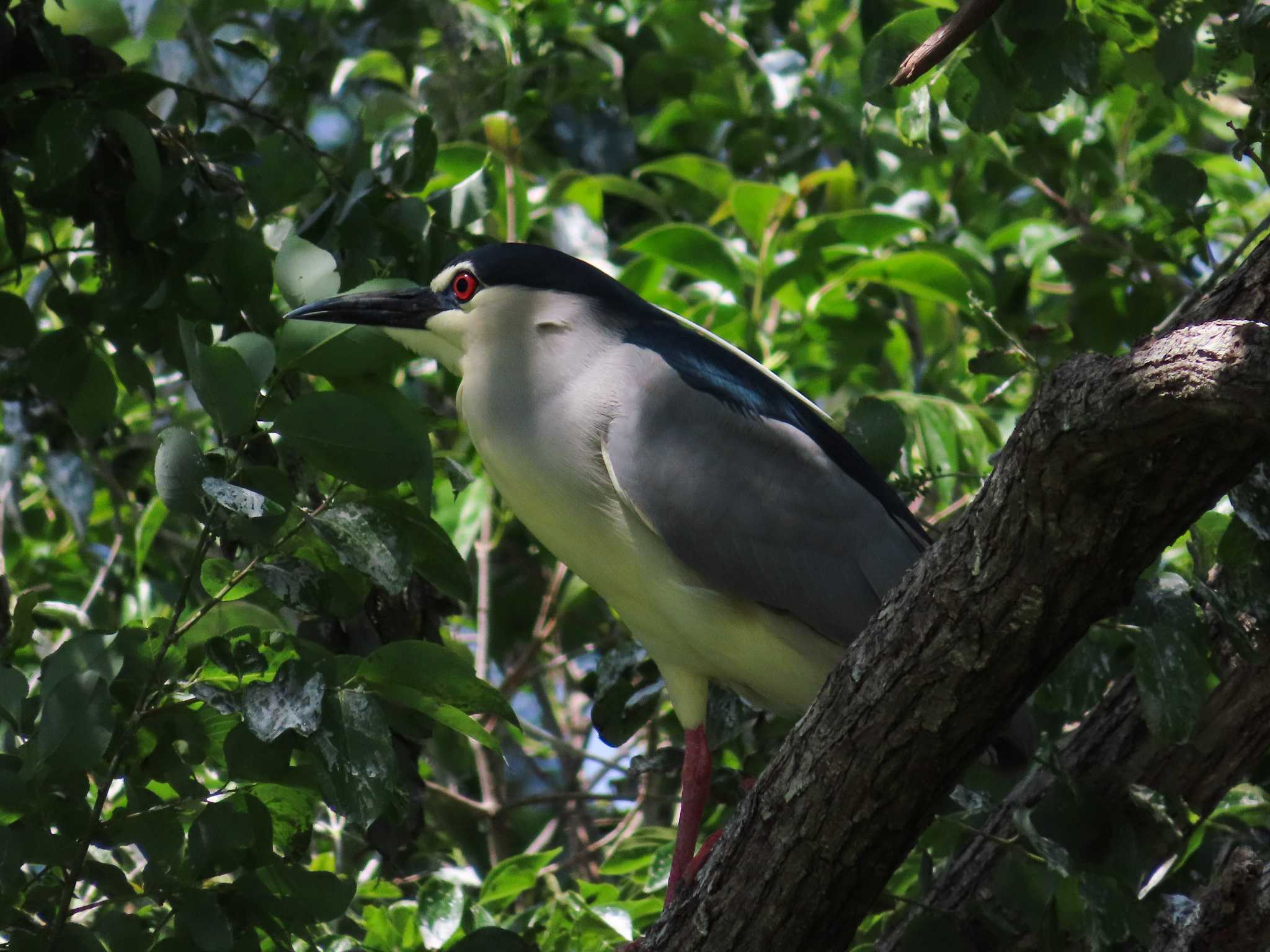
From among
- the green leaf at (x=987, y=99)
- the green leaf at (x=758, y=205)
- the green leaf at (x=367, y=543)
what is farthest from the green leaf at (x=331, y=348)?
the green leaf at (x=758, y=205)

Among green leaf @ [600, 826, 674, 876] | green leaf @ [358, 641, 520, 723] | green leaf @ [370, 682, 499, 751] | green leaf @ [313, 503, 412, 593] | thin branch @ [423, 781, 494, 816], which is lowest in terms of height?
thin branch @ [423, 781, 494, 816]

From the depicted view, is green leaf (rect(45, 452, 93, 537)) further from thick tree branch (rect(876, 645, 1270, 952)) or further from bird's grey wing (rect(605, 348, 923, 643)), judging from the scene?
thick tree branch (rect(876, 645, 1270, 952))

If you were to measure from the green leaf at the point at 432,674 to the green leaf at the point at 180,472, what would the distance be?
0.41 m

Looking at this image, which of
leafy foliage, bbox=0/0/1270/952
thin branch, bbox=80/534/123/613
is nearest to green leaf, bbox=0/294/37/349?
leafy foliage, bbox=0/0/1270/952

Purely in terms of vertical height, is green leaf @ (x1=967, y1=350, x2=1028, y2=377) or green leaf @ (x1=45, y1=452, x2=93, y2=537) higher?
green leaf @ (x1=967, y1=350, x2=1028, y2=377)

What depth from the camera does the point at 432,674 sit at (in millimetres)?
2422

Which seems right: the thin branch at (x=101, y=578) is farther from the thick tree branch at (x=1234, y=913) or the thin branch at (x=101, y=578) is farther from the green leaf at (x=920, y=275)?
the thick tree branch at (x=1234, y=913)

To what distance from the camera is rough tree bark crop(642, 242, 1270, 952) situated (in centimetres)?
184

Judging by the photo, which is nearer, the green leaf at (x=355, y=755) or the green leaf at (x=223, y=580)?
the green leaf at (x=355, y=755)

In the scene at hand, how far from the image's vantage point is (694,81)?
16.5 ft

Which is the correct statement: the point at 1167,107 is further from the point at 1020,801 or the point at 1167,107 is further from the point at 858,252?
the point at 1020,801

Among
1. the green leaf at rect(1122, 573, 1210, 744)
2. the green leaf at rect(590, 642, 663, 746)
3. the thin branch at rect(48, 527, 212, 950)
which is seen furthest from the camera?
the green leaf at rect(590, 642, 663, 746)

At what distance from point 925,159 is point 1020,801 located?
2.42 metres

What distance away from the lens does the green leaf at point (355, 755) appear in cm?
221
